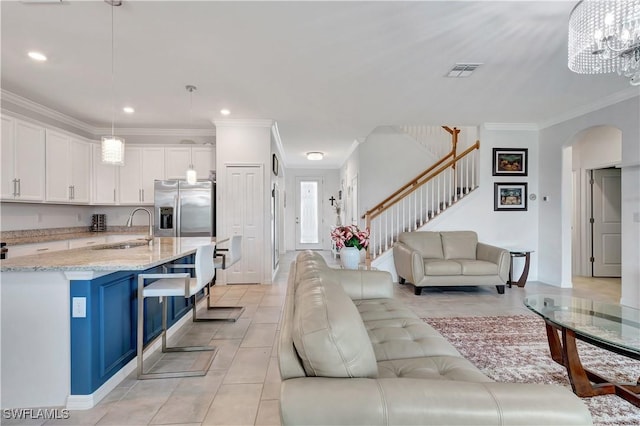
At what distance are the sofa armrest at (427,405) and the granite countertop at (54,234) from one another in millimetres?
4486

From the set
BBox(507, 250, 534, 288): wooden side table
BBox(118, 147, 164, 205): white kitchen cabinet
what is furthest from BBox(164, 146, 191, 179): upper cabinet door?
BBox(507, 250, 534, 288): wooden side table

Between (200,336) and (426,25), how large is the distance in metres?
3.49

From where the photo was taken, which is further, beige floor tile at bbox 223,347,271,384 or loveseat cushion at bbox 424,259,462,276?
loveseat cushion at bbox 424,259,462,276

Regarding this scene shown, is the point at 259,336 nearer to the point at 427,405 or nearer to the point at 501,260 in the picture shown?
the point at 427,405

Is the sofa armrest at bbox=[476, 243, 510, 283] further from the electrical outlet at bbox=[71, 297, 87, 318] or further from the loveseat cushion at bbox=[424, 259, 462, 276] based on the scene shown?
the electrical outlet at bbox=[71, 297, 87, 318]

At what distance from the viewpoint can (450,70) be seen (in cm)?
344

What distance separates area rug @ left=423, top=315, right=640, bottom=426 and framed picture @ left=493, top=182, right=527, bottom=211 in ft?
8.66

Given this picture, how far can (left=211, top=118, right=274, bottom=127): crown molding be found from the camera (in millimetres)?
5188

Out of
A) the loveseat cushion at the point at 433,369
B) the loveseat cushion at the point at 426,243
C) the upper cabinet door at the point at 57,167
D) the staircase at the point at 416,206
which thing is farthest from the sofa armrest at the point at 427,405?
the upper cabinet door at the point at 57,167

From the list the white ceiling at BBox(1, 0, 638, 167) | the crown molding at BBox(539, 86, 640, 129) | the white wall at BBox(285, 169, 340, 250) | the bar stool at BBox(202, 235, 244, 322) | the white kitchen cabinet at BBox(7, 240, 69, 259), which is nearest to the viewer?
the white ceiling at BBox(1, 0, 638, 167)

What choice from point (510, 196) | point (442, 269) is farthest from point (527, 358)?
point (510, 196)

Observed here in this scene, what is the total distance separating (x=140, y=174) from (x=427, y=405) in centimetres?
593

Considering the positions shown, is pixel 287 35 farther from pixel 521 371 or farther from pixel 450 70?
pixel 521 371

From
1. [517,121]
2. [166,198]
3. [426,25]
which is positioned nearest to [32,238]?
[166,198]
